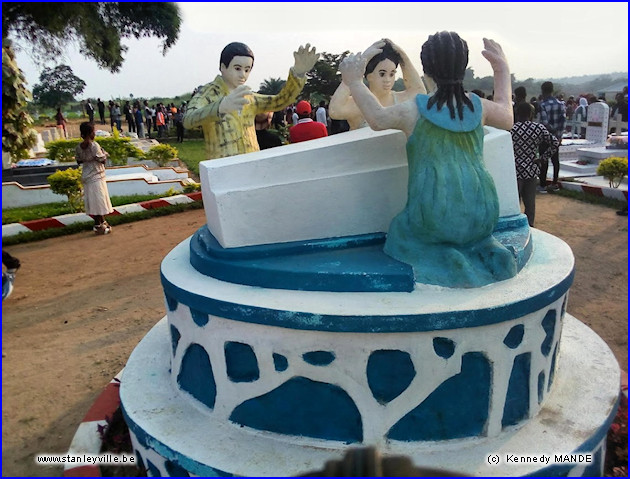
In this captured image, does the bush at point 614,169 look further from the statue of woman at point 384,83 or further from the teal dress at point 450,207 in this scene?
the teal dress at point 450,207

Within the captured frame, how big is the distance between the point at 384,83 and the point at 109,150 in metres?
11.9

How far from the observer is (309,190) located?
9.72ft

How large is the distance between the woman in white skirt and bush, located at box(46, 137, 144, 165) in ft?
19.8

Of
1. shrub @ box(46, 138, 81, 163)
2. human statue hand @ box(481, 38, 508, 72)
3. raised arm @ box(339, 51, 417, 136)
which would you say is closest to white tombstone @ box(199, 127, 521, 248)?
raised arm @ box(339, 51, 417, 136)

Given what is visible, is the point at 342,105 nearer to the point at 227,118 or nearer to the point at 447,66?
the point at 227,118

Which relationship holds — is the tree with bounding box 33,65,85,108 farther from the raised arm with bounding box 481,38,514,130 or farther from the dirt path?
the raised arm with bounding box 481,38,514,130

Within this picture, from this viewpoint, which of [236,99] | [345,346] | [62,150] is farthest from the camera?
[62,150]

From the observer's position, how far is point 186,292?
2.80 m

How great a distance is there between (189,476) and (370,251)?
1.43m

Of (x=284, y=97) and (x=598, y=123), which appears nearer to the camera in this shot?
(x=284, y=97)

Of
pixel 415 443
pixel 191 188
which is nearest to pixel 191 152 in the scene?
pixel 191 188

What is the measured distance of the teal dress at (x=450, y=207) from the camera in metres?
2.65

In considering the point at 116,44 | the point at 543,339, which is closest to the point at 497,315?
the point at 543,339

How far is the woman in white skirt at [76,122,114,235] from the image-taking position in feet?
26.8
